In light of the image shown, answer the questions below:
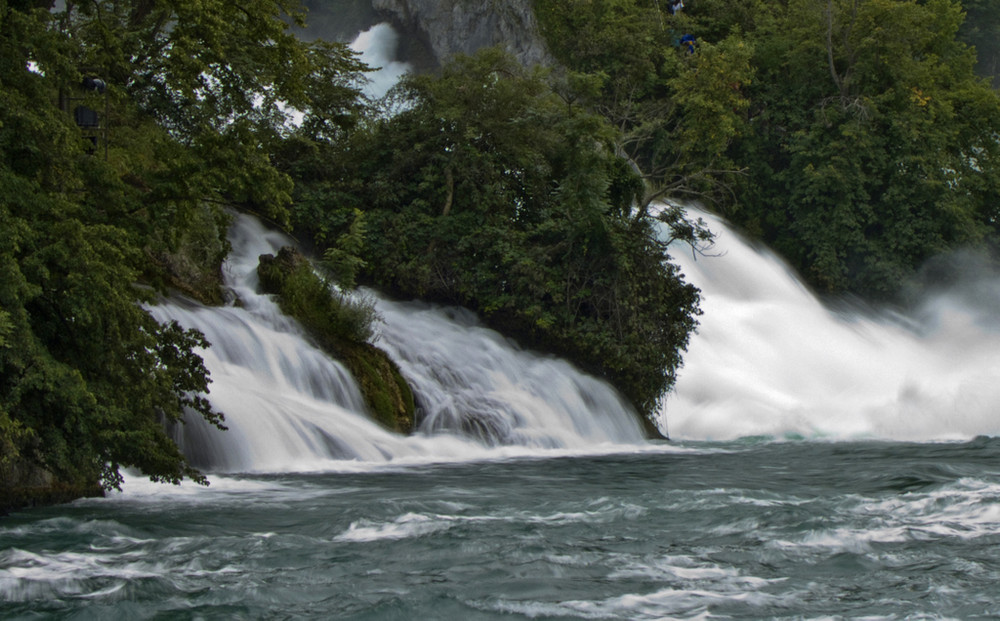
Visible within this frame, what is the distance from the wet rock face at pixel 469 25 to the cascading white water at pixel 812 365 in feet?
26.5

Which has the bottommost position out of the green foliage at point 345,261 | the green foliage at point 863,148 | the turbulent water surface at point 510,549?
the turbulent water surface at point 510,549

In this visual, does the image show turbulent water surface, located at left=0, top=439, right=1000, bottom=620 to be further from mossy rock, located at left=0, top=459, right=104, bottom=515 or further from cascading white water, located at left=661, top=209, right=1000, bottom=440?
cascading white water, located at left=661, top=209, right=1000, bottom=440

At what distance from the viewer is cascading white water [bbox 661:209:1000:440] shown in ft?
66.2

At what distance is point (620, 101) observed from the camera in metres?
32.2

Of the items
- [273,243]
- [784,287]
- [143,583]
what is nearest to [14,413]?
[143,583]

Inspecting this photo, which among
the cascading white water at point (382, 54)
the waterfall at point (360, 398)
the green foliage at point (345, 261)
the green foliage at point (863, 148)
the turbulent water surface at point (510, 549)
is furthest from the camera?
the cascading white water at point (382, 54)

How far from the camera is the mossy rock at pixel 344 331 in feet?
51.5

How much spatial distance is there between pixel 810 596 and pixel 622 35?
26.4 metres

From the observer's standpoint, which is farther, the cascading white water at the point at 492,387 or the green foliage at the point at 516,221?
the green foliage at the point at 516,221

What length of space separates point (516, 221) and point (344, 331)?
218 inches

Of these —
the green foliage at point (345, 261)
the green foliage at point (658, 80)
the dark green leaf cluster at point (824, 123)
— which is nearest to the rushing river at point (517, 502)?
the green foliage at point (345, 261)

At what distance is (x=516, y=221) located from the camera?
21.0 m

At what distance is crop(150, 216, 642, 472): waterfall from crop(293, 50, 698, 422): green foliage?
67 centimetres

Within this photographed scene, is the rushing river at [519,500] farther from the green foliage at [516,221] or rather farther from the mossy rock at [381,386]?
the green foliage at [516,221]
